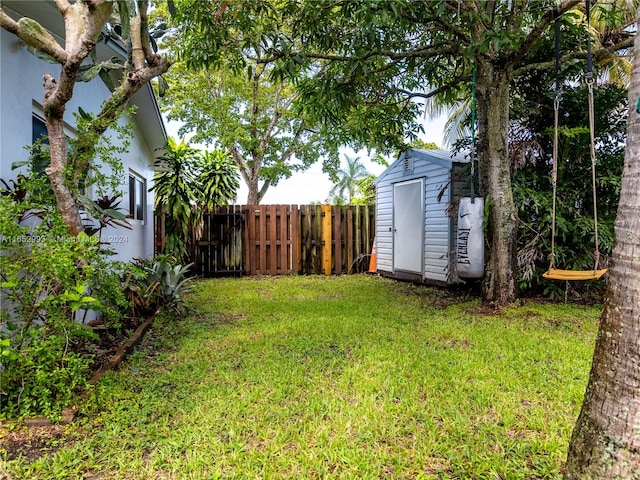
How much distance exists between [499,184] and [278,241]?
5.74m

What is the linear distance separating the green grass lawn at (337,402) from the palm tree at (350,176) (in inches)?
815

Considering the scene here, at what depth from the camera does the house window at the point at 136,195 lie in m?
7.18

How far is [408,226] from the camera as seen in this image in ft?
26.4

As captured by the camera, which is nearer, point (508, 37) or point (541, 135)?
point (508, 37)

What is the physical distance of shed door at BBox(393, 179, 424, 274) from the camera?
304 inches

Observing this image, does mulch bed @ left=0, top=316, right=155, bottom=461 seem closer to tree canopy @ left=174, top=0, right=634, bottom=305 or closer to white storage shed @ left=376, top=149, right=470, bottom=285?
tree canopy @ left=174, top=0, right=634, bottom=305

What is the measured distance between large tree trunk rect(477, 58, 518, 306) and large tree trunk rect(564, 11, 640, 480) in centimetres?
403

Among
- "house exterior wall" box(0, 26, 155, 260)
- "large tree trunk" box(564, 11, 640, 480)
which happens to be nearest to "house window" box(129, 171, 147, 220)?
"house exterior wall" box(0, 26, 155, 260)

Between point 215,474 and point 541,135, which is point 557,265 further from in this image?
point 215,474

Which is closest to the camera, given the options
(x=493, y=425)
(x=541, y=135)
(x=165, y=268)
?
(x=493, y=425)

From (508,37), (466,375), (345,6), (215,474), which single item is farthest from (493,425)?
(345,6)

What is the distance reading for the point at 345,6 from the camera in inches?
188

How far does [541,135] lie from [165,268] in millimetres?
6195

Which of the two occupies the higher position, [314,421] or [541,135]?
[541,135]
